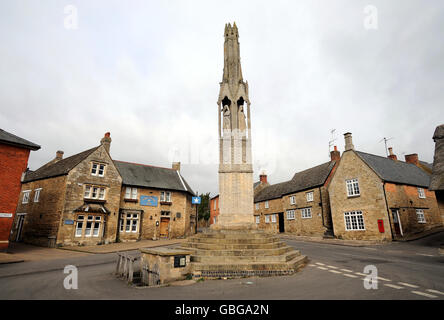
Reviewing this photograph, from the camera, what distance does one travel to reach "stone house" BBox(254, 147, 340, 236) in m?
26.0

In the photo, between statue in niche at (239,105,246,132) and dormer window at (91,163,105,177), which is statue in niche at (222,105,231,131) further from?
dormer window at (91,163,105,177)

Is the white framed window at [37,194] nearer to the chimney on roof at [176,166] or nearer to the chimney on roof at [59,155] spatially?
the chimney on roof at [59,155]

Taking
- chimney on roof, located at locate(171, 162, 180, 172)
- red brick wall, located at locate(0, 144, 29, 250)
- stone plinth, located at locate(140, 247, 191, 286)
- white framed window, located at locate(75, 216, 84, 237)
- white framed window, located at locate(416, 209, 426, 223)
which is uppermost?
chimney on roof, located at locate(171, 162, 180, 172)

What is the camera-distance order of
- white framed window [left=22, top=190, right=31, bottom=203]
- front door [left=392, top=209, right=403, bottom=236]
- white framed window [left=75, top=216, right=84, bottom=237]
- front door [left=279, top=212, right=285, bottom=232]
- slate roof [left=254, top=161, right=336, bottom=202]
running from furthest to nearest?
front door [left=279, top=212, right=285, bottom=232] → slate roof [left=254, top=161, right=336, bottom=202] → white framed window [left=22, top=190, right=31, bottom=203] → front door [left=392, top=209, right=403, bottom=236] → white framed window [left=75, top=216, right=84, bottom=237]

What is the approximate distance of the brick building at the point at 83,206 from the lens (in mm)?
19062

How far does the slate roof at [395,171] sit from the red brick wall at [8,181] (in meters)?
28.1

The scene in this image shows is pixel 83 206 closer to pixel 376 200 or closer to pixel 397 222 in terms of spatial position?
pixel 376 200

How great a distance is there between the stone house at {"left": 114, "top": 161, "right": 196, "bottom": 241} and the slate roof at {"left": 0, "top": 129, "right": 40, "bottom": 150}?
923 cm

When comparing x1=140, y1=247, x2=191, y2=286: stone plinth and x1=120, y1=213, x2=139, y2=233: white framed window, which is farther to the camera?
x1=120, y1=213, x2=139, y2=233: white framed window

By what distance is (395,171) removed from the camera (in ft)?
77.2

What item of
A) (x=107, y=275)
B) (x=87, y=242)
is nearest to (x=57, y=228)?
(x=87, y=242)

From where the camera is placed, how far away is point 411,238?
18844mm

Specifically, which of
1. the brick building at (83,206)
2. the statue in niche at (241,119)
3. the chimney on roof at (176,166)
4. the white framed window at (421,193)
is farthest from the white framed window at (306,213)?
the statue in niche at (241,119)

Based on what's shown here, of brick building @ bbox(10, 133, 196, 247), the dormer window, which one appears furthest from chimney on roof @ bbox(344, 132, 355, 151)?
the dormer window
